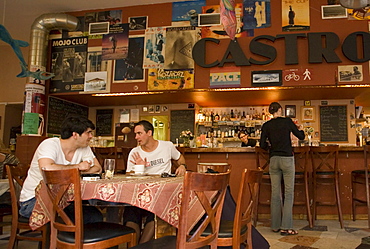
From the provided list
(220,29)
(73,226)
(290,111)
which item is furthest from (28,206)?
(290,111)

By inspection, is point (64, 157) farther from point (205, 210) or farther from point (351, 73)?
point (351, 73)

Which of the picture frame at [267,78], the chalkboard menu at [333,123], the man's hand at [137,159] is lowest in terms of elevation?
the man's hand at [137,159]

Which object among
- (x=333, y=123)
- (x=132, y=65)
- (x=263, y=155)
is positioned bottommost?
(x=263, y=155)

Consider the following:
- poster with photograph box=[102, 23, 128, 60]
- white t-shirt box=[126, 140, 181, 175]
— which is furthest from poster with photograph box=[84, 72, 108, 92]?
white t-shirt box=[126, 140, 181, 175]

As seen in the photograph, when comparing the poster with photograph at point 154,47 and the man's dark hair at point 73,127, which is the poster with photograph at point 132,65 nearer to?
the poster with photograph at point 154,47

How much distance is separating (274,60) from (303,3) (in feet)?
4.01

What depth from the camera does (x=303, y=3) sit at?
620 centimetres

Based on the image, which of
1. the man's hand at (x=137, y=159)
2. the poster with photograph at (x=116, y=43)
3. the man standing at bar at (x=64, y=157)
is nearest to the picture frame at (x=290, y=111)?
the poster with photograph at (x=116, y=43)

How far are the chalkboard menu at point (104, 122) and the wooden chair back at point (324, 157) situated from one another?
497 centimetres

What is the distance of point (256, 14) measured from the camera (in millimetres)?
6320

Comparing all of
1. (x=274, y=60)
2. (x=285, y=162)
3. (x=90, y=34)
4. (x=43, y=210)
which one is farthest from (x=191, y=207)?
(x=90, y=34)

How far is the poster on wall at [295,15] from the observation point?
6.12 meters

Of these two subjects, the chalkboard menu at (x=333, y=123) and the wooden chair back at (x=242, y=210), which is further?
the chalkboard menu at (x=333, y=123)

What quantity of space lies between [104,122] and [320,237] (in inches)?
230
